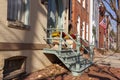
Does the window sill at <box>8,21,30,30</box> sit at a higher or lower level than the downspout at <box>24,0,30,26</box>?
lower

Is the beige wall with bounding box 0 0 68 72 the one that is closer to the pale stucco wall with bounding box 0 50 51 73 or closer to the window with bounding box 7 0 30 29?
the pale stucco wall with bounding box 0 50 51 73

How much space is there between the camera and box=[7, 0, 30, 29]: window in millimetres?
8170

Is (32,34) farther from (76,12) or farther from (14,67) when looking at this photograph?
(76,12)

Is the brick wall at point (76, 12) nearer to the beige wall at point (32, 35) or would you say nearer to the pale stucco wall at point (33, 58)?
the beige wall at point (32, 35)

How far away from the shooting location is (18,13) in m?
8.70

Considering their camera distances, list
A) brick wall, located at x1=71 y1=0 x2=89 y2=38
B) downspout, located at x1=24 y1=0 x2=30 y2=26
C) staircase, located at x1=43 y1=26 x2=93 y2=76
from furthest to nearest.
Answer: brick wall, located at x1=71 y1=0 x2=89 y2=38, staircase, located at x1=43 y1=26 x2=93 y2=76, downspout, located at x1=24 y1=0 x2=30 y2=26

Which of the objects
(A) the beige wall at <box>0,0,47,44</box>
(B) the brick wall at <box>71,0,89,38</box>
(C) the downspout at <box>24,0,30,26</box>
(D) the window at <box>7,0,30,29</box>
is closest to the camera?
(A) the beige wall at <box>0,0,47,44</box>

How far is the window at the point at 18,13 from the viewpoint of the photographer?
8.17 m

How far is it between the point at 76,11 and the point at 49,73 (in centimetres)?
884

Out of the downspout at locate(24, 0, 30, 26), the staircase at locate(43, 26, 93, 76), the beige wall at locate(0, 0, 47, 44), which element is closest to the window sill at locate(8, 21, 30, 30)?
the beige wall at locate(0, 0, 47, 44)

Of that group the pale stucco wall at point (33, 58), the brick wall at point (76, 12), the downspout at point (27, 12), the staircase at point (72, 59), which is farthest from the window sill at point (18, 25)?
the brick wall at point (76, 12)

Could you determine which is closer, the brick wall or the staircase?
the staircase

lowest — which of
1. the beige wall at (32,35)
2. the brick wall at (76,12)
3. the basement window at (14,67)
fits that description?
the basement window at (14,67)

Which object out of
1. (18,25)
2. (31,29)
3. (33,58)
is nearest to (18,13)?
(18,25)
